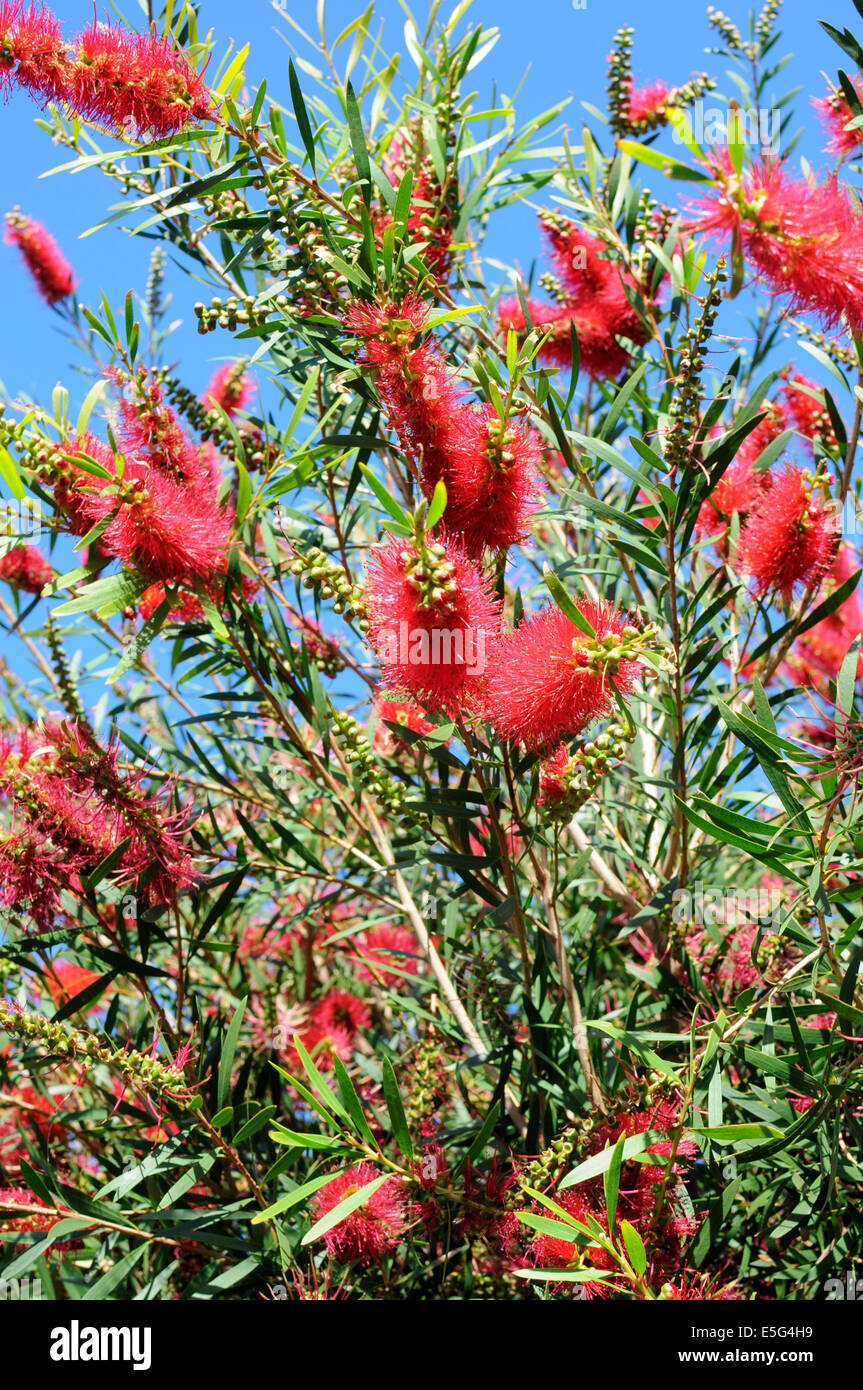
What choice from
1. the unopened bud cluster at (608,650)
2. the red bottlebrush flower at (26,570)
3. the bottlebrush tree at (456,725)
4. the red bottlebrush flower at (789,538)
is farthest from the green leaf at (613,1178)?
the red bottlebrush flower at (26,570)

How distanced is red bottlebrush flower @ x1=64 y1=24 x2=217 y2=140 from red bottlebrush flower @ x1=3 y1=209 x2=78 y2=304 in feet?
5.62

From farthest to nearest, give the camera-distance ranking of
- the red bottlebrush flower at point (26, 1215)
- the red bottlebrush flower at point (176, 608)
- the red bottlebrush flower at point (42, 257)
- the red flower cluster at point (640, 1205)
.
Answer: the red bottlebrush flower at point (42, 257), the red bottlebrush flower at point (176, 608), the red bottlebrush flower at point (26, 1215), the red flower cluster at point (640, 1205)

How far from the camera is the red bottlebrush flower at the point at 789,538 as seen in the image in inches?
60.9

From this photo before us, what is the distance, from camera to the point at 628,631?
1.18 metres

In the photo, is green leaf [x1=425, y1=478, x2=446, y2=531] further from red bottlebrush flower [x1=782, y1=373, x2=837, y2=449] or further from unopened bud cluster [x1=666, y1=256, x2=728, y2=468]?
red bottlebrush flower [x1=782, y1=373, x2=837, y2=449]

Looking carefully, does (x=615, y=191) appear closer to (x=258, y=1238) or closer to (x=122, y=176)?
(x=122, y=176)

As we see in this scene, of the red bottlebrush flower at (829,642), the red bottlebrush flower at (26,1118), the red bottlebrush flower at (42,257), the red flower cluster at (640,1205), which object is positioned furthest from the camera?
the red bottlebrush flower at (42,257)

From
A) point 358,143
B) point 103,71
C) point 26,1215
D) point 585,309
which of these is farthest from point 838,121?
point 26,1215

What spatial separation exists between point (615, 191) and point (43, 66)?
0.93 meters

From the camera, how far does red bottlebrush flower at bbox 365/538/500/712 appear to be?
1.14 m

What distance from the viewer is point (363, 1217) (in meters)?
1.50

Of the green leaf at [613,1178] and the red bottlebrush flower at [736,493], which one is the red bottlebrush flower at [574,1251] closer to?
the green leaf at [613,1178]

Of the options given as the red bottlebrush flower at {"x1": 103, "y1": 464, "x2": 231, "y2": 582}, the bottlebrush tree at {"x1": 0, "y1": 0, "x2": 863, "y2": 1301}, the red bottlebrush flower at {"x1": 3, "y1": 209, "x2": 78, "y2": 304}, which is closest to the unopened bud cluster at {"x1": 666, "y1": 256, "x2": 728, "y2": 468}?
the bottlebrush tree at {"x1": 0, "y1": 0, "x2": 863, "y2": 1301}
